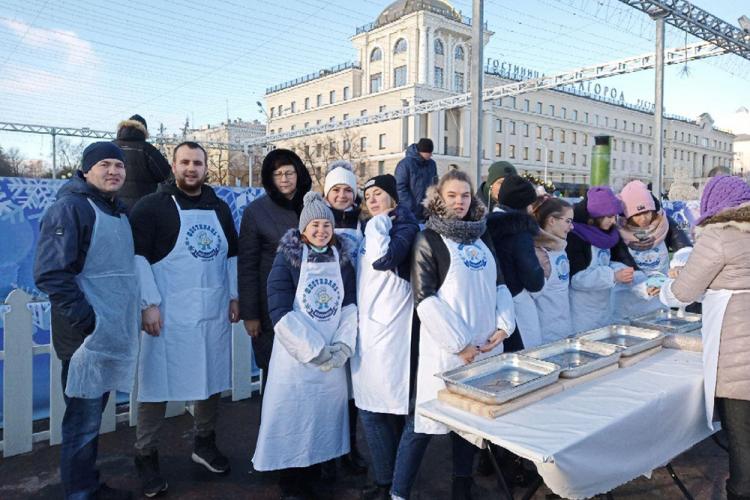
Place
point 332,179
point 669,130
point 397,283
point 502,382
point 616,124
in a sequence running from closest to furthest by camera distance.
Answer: point 502,382 < point 397,283 < point 332,179 < point 616,124 < point 669,130

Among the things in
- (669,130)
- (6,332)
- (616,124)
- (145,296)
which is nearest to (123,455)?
(6,332)

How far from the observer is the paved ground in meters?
3.25

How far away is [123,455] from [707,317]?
12.1 ft

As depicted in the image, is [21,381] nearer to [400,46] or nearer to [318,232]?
[318,232]

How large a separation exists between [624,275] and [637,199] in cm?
63


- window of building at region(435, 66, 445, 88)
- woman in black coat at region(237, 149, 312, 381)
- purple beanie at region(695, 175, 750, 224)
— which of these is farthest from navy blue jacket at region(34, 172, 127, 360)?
window of building at region(435, 66, 445, 88)

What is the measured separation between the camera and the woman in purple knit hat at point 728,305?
2.57 meters

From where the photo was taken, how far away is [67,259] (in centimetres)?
266

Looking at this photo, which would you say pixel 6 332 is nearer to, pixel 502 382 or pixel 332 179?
pixel 332 179

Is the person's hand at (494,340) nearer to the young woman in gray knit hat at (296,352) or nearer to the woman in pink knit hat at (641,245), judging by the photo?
the young woman in gray knit hat at (296,352)

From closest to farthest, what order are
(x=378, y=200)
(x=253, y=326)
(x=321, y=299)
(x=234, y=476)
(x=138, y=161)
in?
1. (x=321, y=299)
2. (x=378, y=200)
3. (x=253, y=326)
4. (x=234, y=476)
5. (x=138, y=161)

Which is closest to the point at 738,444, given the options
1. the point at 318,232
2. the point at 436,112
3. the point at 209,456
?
the point at 318,232

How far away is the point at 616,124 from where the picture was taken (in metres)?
76.7

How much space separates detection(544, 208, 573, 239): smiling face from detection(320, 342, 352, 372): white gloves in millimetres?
1668
